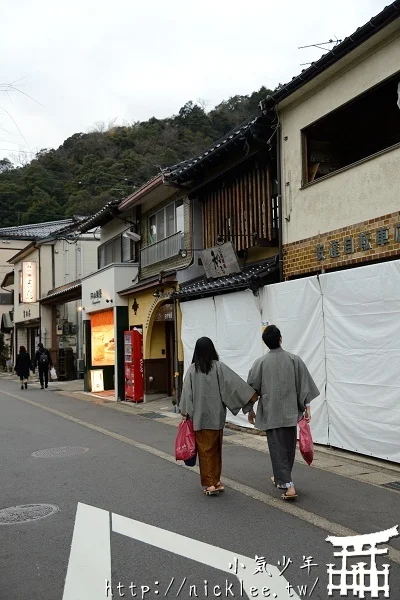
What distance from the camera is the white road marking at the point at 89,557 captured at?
14.3 feet

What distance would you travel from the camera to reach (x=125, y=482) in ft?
25.2

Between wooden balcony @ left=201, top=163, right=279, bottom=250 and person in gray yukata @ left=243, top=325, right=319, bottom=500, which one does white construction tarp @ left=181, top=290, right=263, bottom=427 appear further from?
person in gray yukata @ left=243, top=325, right=319, bottom=500

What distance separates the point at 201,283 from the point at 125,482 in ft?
26.3

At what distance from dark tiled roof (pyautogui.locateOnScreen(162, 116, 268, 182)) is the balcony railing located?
1824mm

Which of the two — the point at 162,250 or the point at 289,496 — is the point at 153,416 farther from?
the point at 289,496

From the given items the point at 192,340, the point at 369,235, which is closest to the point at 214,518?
the point at 369,235

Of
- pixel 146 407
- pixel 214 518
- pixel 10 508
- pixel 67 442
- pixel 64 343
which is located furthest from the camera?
pixel 64 343

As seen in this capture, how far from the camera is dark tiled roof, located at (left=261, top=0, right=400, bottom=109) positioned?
8.62m

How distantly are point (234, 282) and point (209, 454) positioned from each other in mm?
5779

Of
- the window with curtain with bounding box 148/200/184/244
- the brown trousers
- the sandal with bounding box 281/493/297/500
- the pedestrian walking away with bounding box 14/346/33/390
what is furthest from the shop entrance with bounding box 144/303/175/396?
the sandal with bounding box 281/493/297/500

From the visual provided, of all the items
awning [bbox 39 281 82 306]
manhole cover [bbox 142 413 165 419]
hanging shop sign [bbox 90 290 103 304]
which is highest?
awning [bbox 39 281 82 306]

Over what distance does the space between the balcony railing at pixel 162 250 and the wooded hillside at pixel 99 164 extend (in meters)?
21.2

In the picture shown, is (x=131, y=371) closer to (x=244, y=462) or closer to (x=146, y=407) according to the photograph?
(x=146, y=407)

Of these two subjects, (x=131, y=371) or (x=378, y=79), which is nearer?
(x=378, y=79)
